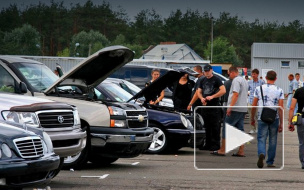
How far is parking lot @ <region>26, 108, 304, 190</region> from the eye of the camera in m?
10.9

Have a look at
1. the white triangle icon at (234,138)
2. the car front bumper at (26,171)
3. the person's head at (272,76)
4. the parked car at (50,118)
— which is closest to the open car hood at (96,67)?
the parked car at (50,118)

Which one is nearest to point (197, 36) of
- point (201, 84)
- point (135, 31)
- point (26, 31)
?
point (135, 31)

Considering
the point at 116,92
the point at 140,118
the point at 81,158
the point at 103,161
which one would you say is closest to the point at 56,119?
the point at 81,158

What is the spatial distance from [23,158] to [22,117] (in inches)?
72.2

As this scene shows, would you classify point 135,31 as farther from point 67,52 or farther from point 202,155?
point 202,155

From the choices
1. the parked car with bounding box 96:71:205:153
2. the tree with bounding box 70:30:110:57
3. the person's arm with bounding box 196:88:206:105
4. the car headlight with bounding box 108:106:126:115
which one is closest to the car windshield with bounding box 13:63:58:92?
the car headlight with bounding box 108:106:126:115

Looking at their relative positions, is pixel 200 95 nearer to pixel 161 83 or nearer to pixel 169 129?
pixel 169 129

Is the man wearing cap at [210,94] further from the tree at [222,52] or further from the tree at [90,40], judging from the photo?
the tree at [222,52]

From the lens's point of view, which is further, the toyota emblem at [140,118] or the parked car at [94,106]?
the toyota emblem at [140,118]

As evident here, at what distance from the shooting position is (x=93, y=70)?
13492mm

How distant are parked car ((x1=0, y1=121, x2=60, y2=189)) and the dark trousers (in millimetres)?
5266

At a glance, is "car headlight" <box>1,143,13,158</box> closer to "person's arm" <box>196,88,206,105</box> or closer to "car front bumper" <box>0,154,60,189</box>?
"car front bumper" <box>0,154,60,189</box>

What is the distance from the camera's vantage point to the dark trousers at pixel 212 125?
14.4 meters

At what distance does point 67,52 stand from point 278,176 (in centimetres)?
13010
